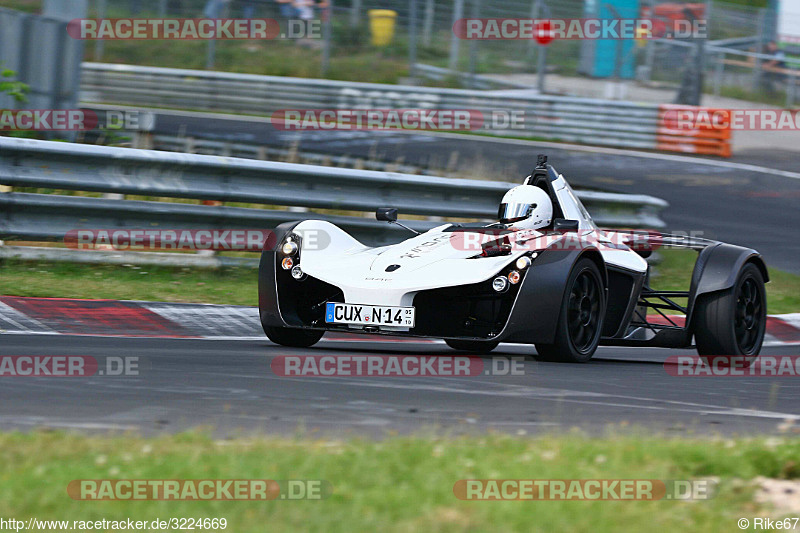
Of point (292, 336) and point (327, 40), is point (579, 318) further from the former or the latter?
point (327, 40)

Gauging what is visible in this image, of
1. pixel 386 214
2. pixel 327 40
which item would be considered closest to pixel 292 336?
pixel 386 214

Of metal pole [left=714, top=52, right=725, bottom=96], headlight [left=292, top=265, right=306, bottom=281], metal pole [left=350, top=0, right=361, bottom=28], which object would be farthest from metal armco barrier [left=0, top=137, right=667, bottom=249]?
metal pole [left=714, top=52, right=725, bottom=96]

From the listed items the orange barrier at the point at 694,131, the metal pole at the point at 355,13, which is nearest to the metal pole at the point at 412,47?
the metal pole at the point at 355,13

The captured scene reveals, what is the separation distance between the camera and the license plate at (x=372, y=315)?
281 inches

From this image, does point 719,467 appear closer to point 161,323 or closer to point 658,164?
point 161,323

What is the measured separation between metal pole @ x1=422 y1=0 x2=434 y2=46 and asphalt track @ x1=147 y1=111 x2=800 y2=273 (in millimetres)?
2820

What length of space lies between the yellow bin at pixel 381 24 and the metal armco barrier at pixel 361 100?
180 cm

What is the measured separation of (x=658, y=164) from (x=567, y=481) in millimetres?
17842

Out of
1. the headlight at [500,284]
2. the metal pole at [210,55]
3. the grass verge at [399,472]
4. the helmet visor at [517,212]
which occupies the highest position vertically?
the metal pole at [210,55]

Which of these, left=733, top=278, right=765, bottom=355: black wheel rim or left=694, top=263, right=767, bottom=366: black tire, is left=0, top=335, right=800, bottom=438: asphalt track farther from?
left=733, top=278, right=765, bottom=355: black wheel rim

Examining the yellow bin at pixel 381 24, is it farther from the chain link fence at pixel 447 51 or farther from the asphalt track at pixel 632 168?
the asphalt track at pixel 632 168

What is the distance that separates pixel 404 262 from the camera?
24.3ft

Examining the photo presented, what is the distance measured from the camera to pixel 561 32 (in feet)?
83.2

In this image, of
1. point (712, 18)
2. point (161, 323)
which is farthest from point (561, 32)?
point (161, 323)
